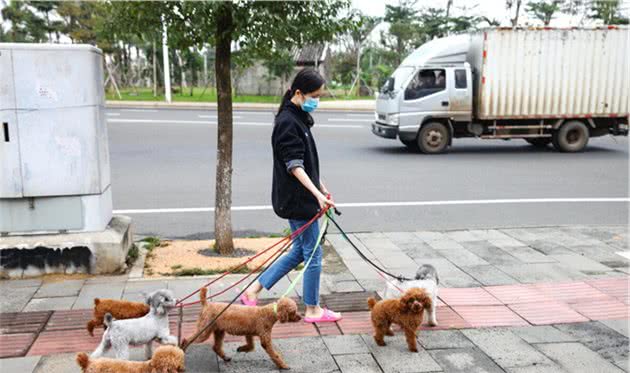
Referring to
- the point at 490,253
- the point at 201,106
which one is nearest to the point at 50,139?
the point at 490,253

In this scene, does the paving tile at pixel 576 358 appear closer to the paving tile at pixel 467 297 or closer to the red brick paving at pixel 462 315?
the red brick paving at pixel 462 315

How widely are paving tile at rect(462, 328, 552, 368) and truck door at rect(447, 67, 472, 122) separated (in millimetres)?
10724

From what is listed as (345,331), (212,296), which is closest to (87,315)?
(212,296)

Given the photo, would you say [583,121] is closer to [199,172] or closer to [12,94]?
[199,172]

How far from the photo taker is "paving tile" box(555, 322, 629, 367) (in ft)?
13.1

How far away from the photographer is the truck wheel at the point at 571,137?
49.8 feet

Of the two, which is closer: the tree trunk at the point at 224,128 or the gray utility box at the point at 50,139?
the gray utility box at the point at 50,139

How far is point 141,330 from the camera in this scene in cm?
356

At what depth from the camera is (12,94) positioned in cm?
505

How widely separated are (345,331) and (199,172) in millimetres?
7650

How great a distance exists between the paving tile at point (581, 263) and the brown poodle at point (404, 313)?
2.71 metres

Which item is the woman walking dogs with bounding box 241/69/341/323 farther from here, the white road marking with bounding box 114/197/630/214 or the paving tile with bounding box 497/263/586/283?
the white road marking with bounding box 114/197/630/214

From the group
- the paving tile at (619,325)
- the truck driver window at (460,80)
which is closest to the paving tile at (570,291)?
the paving tile at (619,325)

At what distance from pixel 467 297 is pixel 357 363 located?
66.3 inches
